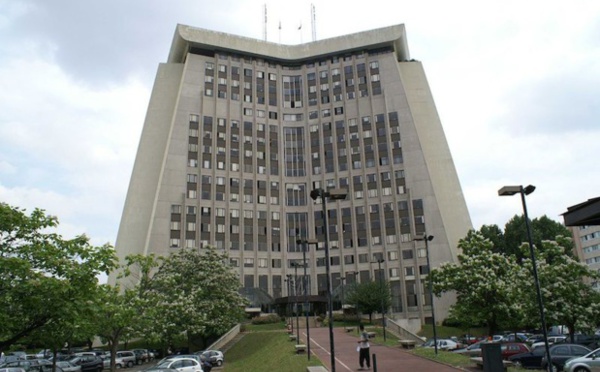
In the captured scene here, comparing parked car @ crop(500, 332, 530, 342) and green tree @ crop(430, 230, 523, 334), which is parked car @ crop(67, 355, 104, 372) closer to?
green tree @ crop(430, 230, 523, 334)

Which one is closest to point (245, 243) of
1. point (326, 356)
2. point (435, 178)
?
point (435, 178)

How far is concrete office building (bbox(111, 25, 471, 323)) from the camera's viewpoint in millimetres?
82562

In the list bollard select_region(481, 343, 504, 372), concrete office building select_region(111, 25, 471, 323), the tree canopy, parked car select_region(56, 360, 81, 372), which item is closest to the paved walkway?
bollard select_region(481, 343, 504, 372)

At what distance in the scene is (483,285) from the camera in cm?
4150

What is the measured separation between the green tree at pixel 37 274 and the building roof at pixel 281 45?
75.7m

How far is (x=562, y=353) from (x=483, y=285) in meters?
14.2

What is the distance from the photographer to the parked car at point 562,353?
2680 cm

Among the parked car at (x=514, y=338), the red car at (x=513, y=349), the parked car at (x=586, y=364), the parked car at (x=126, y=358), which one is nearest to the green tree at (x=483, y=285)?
the parked car at (x=514, y=338)

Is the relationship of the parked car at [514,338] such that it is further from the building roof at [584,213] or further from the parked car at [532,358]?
the building roof at [584,213]

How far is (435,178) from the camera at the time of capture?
8612 centimetres

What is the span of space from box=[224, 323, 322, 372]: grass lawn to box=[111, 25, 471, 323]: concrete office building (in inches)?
1057

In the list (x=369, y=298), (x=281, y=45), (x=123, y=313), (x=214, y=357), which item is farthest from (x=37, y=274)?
(x=281, y=45)

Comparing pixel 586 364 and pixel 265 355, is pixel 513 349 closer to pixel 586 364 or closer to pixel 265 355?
pixel 586 364

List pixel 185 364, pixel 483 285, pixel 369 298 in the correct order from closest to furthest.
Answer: pixel 185 364 < pixel 483 285 < pixel 369 298
